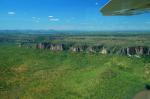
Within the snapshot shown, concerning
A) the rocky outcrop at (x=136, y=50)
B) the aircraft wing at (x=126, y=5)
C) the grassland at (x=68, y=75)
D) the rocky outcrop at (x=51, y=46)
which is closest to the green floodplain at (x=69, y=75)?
the grassland at (x=68, y=75)

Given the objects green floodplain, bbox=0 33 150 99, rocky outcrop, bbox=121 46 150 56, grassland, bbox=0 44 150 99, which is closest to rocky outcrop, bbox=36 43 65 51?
green floodplain, bbox=0 33 150 99

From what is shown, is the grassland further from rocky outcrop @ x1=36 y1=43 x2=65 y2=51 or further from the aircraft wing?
the aircraft wing

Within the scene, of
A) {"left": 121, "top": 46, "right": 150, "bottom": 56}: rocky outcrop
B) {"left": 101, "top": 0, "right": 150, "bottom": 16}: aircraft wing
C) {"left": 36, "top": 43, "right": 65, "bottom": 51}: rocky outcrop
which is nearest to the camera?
{"left": 101, "top": 0, "right": 150, "bottom": 16}: aircraft wing

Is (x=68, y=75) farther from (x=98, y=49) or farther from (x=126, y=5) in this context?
(x=126, y=5)

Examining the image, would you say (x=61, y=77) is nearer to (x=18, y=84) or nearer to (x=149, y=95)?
(x=18, y=84)

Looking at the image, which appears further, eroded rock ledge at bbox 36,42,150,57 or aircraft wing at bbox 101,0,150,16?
eroded rock ledge at bbox 36,42,150,57

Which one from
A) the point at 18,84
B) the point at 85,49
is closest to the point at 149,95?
the point at 18,84

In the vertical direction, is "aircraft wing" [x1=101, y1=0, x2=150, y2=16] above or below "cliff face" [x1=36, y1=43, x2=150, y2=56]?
above
